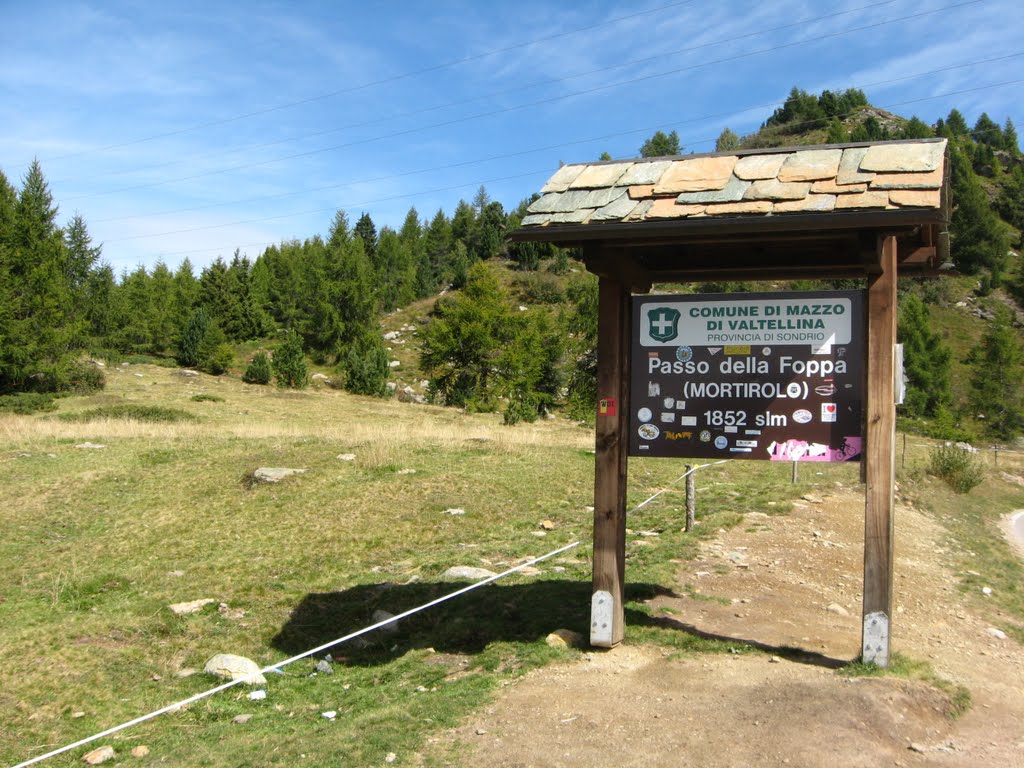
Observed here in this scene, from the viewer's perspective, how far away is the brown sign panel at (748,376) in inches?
236

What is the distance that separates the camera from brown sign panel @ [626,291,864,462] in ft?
19.7

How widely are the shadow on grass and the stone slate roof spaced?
3252mm

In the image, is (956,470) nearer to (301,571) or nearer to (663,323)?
(301,571)

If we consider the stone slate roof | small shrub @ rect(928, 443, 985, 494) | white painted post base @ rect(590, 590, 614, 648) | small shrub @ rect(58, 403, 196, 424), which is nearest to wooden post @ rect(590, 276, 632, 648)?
white painted post base @ rect(590, 590, 614, 648)

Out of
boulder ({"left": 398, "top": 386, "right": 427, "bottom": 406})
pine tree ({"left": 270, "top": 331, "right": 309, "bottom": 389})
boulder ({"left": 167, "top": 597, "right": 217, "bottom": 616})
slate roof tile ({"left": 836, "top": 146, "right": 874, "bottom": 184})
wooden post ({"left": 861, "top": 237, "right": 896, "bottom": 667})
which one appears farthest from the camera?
boulder ({"left": 398, "top": 386, "right": 427, "bottom": 406})

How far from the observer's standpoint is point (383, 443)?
60.0 feet

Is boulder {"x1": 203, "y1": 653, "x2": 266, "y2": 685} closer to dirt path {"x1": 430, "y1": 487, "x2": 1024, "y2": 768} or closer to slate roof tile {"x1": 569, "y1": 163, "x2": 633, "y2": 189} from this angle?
dirt path {"x1": 430, "y1": 487, "x2": 1024, "y2": 768}

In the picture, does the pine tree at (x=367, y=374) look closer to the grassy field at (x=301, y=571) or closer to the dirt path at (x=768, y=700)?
the grassy field at (x=301, y=571)

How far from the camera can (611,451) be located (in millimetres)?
6426

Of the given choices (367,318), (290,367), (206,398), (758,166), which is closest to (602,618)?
(758,166)

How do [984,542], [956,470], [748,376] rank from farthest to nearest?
[956,470] → [984,542] → [748,376]

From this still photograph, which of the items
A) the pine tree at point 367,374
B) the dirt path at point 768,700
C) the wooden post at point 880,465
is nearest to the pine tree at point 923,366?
the pine tree at point 367,374

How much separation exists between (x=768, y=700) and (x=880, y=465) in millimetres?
1790

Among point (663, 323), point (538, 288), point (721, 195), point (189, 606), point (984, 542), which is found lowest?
point (984, 542)
